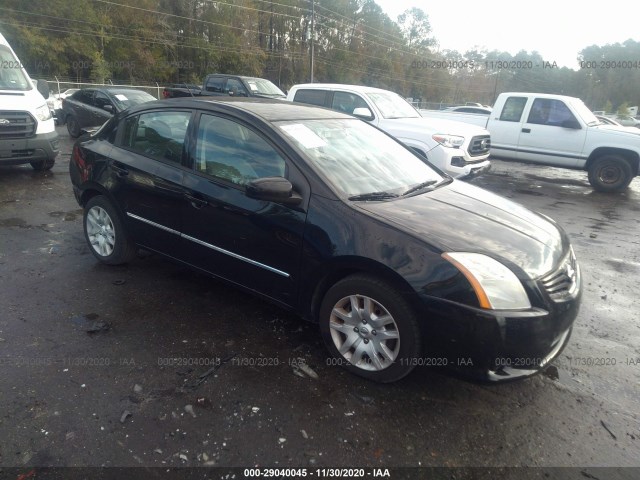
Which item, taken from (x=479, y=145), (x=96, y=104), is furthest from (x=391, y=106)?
(x=96, y=104)

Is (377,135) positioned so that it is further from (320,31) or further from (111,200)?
(320,31)

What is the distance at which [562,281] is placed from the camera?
2711mm

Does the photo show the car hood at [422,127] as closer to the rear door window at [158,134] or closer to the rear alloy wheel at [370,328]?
the rear door window at [158,134]

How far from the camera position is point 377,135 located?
4.09 metres

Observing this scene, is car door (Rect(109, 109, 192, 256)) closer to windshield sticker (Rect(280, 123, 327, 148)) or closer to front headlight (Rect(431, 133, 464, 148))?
windshield sticker (Rect(280, 123, 327, 148))

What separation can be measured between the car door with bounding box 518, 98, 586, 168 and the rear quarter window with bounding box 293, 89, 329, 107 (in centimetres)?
473

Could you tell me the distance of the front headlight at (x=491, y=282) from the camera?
244cm

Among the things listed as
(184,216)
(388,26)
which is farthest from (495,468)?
(388,26)

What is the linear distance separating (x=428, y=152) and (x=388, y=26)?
236ft

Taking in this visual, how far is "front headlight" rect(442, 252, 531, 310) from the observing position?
2436 millimetres

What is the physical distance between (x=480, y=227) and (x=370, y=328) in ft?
3.17

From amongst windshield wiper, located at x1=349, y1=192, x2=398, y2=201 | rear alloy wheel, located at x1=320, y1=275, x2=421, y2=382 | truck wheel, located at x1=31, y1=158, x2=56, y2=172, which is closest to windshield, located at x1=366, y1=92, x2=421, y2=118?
windshield wiper, located at x1=349, y1=192, x2=398, y2=201

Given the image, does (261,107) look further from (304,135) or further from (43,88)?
(43,88)

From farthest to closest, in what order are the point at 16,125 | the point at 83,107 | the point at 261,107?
the point at 83,107
the point at 16,125
the point at 261,107
